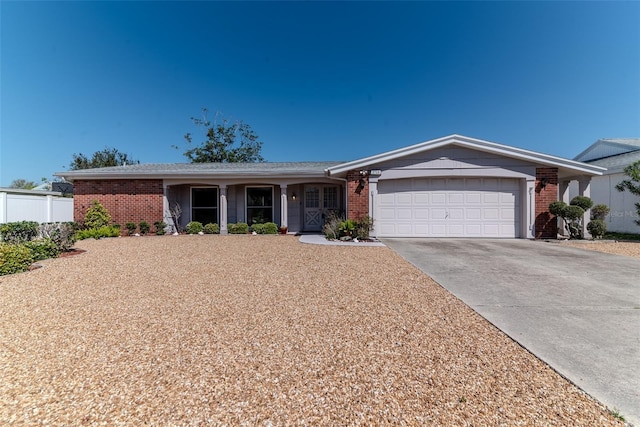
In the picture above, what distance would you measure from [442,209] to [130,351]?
1074 cm

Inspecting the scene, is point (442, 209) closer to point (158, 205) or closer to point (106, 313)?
Answer: point (106, 313)

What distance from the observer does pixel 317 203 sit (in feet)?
45.3

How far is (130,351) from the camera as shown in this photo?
8.56ft

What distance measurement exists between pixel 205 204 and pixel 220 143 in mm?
18246

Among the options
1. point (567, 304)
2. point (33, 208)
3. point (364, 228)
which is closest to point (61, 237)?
point (33, 208)

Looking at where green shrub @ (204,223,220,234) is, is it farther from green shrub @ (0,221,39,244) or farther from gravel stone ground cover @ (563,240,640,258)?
gravel stone ground cover @ (563,240,640,258)

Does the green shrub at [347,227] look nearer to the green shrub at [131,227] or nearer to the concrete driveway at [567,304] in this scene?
the concrete driveway at [567,304]

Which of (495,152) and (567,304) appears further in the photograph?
(495,152)

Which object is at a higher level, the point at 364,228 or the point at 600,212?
the point at 600,212

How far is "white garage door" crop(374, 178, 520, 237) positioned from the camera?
35.2ft

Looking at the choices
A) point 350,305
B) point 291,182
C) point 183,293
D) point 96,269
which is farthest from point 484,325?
point 291,182

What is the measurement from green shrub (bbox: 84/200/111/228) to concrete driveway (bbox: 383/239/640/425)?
42.4ft

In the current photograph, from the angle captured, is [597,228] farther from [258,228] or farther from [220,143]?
[220,143]

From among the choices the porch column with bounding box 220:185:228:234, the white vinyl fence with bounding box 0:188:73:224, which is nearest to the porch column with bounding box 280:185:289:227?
the porch column with bounding box 220:185:228:234
